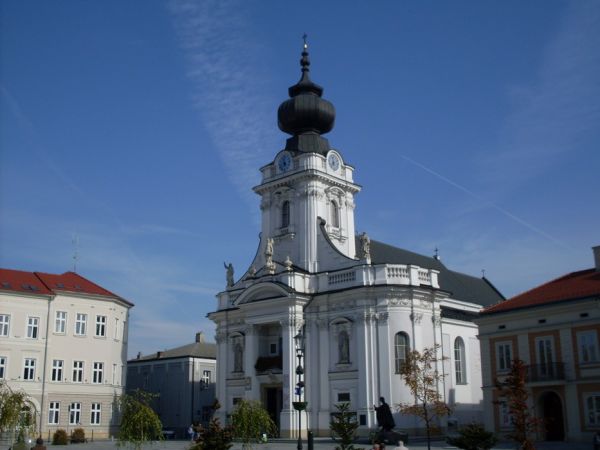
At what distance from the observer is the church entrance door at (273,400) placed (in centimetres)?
4884

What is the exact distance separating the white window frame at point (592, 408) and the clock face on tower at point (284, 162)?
85.0 feet

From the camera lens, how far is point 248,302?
49.6 m

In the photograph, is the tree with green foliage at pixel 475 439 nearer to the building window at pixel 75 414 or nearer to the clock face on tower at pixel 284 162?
the clock face on tower at pixel 284 162

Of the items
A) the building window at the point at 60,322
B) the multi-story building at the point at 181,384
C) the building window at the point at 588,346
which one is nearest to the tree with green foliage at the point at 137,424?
the building window at the point at 588,346

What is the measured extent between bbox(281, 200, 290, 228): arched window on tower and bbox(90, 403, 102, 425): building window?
18.1 m

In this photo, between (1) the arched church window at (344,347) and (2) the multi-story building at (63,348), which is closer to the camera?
(1) the arched church window at (344,347)

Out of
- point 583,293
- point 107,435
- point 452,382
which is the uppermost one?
point 583,293

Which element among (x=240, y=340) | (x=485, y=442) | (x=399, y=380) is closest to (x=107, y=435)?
(x=240, y=340)

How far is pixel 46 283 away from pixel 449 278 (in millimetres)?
31487

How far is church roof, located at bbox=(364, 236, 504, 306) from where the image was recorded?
54.8 metres

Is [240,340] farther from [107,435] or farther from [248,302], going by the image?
[107,435]

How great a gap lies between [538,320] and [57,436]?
2820 centimetres

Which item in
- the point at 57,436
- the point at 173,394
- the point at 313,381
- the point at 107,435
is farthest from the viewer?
the point at 173,394

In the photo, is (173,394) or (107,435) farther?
(173,394)
